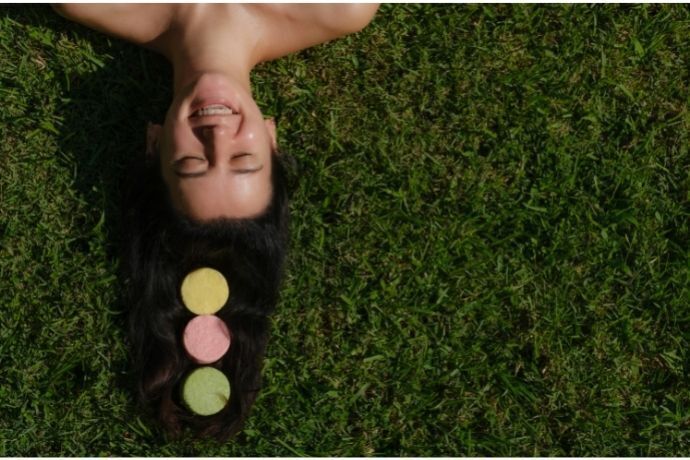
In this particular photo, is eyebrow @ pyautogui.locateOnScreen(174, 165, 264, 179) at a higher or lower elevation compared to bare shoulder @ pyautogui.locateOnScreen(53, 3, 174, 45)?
lower

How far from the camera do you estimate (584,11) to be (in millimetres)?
4102

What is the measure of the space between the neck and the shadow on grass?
0.34 meters

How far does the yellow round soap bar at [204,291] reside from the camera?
3812 mm

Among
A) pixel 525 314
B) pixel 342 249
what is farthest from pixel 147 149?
pixel 525 314

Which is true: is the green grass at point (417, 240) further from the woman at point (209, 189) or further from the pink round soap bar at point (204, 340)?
the pink round soap bar at point (204, 340)

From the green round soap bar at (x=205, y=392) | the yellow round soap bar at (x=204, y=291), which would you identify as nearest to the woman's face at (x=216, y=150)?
the yellow round soap bar at (x=204, y=291)

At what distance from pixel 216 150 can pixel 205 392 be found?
4.59 ft

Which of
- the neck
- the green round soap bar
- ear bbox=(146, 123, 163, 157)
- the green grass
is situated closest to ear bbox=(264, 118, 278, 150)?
the neck

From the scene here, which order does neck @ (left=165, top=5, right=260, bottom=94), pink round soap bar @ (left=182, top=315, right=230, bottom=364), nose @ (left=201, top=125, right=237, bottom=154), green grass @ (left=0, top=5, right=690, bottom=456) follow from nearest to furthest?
nose @ (left=201, top=125, right=237, bottom=154) < neck @ (left=165, top=5, right=260, bottom=94) < pink round soap bar @ (left=182, top=315, right=230, bottom=364) < green grass @ (left=0, top=5, right=690, bottom=456)

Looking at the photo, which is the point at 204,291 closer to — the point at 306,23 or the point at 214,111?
the point at 214,111

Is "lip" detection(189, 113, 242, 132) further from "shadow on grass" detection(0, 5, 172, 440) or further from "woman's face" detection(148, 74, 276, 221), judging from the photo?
"shadow on grass" detection(0, 5, 172, 440)

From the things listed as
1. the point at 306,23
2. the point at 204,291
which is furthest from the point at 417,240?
the point at 306,23

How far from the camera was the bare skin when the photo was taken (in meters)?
3.20

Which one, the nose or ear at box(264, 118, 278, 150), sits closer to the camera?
the nose
